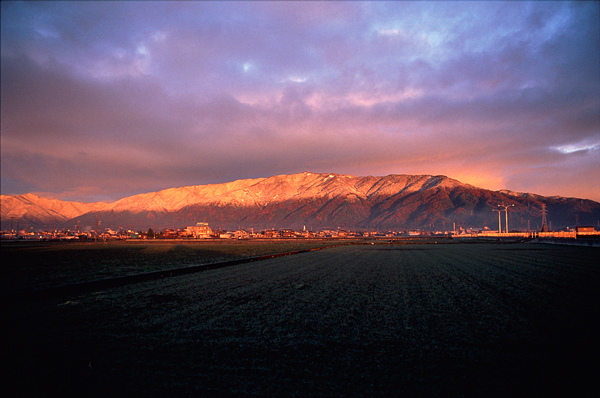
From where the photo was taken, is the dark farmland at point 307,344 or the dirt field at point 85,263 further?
the dirt field at point 85,263

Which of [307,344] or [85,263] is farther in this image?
[85,263]

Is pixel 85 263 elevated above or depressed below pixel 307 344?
below

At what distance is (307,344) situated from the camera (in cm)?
756

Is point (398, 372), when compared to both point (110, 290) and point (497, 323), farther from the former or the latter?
point (110, 290)

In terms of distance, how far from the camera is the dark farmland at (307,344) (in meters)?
5.54

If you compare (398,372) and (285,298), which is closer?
(398,372)

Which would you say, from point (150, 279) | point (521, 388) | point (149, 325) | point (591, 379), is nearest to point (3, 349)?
point (149, 325)

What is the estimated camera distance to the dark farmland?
18.2 ft

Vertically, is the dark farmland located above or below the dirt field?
above

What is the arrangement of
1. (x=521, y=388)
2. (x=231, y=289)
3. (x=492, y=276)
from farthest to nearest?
1. (x=492, y=276)
2. (x=231, y=289)
3. (x=521, y=388)

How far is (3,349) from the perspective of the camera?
7395 millimetres

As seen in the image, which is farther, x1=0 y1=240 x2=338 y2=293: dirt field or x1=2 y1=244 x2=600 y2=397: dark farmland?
x1=0 y1=240 x2=338 y2=293: dirt field

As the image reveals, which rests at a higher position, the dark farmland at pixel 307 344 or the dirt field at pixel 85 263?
the dark farmland at pixel 307 344

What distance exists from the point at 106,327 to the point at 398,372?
7.67 meters
